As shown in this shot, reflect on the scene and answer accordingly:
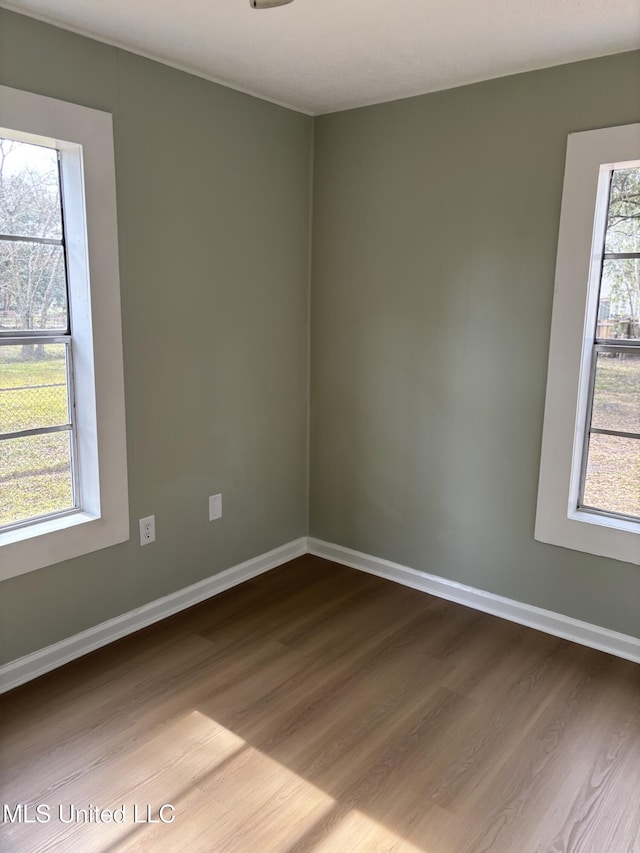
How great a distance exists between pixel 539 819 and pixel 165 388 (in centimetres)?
198

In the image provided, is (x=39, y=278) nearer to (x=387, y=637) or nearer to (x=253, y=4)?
(x=253, y=4)

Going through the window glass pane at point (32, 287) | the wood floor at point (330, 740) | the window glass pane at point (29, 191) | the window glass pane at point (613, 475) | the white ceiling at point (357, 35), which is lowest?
the wood floor at point (330, 740)

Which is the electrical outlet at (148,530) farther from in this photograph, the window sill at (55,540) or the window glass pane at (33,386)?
the window glass pane at (33,386)

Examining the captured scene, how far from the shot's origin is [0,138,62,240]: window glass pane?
2129 mm

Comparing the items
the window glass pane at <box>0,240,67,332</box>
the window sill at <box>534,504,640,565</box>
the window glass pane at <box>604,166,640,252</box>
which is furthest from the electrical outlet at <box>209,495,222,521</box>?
the window glass pane at <box>604,166,640,252</box>

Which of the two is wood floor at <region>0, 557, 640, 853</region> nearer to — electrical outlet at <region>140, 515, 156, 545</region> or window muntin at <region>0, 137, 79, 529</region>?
electrical outlet at <region>140, 515, 156, 545</region>

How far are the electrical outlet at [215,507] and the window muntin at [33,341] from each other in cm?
70

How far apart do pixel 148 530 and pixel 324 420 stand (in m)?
1.13

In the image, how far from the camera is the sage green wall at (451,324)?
2525mm

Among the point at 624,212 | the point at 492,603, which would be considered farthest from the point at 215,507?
the point at 624,212

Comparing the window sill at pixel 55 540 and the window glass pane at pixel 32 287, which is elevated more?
the window glass pane at pixel 32 287

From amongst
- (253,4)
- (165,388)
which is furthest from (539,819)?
(253,4)

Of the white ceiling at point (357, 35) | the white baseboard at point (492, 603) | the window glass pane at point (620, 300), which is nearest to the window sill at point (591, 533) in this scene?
the white baseboard at point (492, 603)

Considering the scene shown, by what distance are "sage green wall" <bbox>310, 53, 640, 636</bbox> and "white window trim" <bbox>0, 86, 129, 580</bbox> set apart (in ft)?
3.93
